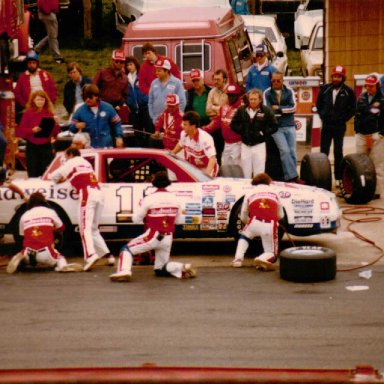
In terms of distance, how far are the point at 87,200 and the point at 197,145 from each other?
7.86ft

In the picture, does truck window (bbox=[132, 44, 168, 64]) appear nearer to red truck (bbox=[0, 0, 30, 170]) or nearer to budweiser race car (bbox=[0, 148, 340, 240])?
red truck (bbox=[0, 0, 30, 170])

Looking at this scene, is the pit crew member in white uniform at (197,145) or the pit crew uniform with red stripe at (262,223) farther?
the pit crew member in white uniform at (197,145)

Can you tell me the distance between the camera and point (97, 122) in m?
16.6

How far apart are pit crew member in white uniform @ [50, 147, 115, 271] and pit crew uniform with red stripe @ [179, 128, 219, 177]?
82.2 inches

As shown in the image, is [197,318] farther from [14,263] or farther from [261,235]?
[14,263]

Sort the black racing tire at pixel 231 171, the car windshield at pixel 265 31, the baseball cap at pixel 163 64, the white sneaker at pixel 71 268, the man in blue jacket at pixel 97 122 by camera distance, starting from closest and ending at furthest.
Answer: the white sneaker at pixel 71 268 < the black racing tire at pixel 231 171 < the man in blue jacket at pixel 97 122 < the baseball cap at pixel 163 64 < the car windshield at pixel 265 31

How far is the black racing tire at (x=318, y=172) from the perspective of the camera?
1711 centimetres

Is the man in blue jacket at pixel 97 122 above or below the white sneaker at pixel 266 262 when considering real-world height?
above

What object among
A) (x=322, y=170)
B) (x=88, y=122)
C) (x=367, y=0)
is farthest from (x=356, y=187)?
(x=367, y=0)

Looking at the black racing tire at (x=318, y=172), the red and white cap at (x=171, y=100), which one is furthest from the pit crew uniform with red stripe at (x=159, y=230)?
the black racing tire at (x=318, y=172)

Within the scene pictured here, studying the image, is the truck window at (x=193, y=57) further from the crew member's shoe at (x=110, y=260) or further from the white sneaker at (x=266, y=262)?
the white sneaker at (x=266, y=262)

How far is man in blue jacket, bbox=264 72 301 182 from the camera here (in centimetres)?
1819

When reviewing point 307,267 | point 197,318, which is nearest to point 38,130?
point 307,267

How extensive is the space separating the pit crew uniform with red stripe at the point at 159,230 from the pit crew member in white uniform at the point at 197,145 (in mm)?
2493
